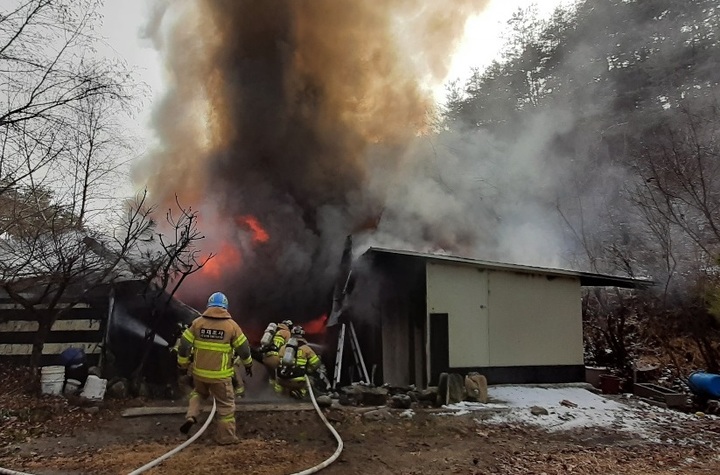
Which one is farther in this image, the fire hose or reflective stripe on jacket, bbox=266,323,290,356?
reflective stripe on jacket, bbox=266,323,290,356

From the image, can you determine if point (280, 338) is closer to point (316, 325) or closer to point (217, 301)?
point (217, 301)

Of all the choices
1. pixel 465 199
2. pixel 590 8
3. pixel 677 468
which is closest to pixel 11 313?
pixel 677 468

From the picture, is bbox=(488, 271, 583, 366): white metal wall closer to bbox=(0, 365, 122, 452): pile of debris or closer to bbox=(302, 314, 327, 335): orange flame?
bbox=(302, 314, 327, 335): orange flame

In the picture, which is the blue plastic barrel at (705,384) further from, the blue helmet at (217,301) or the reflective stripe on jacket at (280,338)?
the blue helmet at (217,301)

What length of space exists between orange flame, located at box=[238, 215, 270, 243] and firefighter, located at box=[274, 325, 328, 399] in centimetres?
558

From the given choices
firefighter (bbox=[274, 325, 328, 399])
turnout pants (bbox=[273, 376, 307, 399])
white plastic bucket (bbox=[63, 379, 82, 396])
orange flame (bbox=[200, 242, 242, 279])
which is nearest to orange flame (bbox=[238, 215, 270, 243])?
orange flame (bbox=[200, 242, 242, 279])

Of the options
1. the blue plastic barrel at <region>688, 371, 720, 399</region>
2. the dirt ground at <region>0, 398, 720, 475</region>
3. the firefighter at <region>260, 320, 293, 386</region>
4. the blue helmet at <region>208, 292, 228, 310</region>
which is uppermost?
the blue helmet at <region>208, 292, 228, 310</region>

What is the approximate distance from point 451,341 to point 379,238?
5274mm

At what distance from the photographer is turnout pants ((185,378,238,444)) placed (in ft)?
21.5

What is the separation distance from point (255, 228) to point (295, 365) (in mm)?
6421

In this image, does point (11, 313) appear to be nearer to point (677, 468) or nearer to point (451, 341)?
point (451, 341)

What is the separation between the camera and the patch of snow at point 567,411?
8422mm

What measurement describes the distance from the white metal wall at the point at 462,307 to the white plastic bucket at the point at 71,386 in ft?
22.0

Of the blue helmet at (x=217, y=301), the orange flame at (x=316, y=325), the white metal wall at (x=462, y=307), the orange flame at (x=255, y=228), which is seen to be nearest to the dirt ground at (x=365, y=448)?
the blue helmet at (x=217, y=301)
